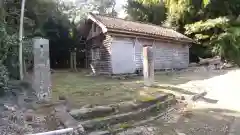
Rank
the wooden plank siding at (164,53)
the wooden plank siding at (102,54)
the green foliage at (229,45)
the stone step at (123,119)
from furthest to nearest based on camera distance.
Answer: the green foliage at (229,45) < the wooden plank siding at (164,53) < the wooden plank siding at (102,54) < the stone step at (123,119)

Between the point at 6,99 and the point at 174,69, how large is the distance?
47.5 ft

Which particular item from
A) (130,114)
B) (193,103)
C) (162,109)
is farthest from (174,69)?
(130,114)

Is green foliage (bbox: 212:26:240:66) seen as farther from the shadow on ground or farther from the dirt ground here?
the shadow on ground

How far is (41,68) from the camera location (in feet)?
19.3

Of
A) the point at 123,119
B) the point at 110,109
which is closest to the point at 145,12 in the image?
the point at 110,109

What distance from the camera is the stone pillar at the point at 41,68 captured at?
5844 mm

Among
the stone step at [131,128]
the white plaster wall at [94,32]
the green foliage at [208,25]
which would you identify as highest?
the green foliage at [208,25]

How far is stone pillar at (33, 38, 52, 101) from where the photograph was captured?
584 cm

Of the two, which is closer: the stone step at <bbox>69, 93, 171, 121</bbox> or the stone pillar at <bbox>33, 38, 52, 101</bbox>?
the stone step at <bbox>69, 93, 171, 121</bbox>

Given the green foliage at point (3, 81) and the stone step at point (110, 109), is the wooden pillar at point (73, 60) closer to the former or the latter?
the green foliage at point (3, 81)

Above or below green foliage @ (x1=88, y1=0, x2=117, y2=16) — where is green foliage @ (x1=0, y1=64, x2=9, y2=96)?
below

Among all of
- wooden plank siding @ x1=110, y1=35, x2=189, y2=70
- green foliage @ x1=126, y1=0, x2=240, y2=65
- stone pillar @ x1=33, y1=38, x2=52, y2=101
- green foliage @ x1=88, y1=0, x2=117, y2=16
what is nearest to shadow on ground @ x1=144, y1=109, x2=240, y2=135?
stone pillar @ x1=33, y1=38, x2=52, y2=101

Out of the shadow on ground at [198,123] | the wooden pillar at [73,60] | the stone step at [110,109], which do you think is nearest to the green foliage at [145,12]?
the wooden pillar at [73,60]

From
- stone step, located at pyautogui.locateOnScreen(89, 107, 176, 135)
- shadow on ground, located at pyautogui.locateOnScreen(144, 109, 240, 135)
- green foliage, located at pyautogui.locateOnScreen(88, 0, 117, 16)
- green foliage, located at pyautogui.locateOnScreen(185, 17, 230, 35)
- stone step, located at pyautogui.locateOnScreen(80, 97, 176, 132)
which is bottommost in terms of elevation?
shadow on ground, located at pyautogui.locateOnScreen(144, 109, 240, 135)
